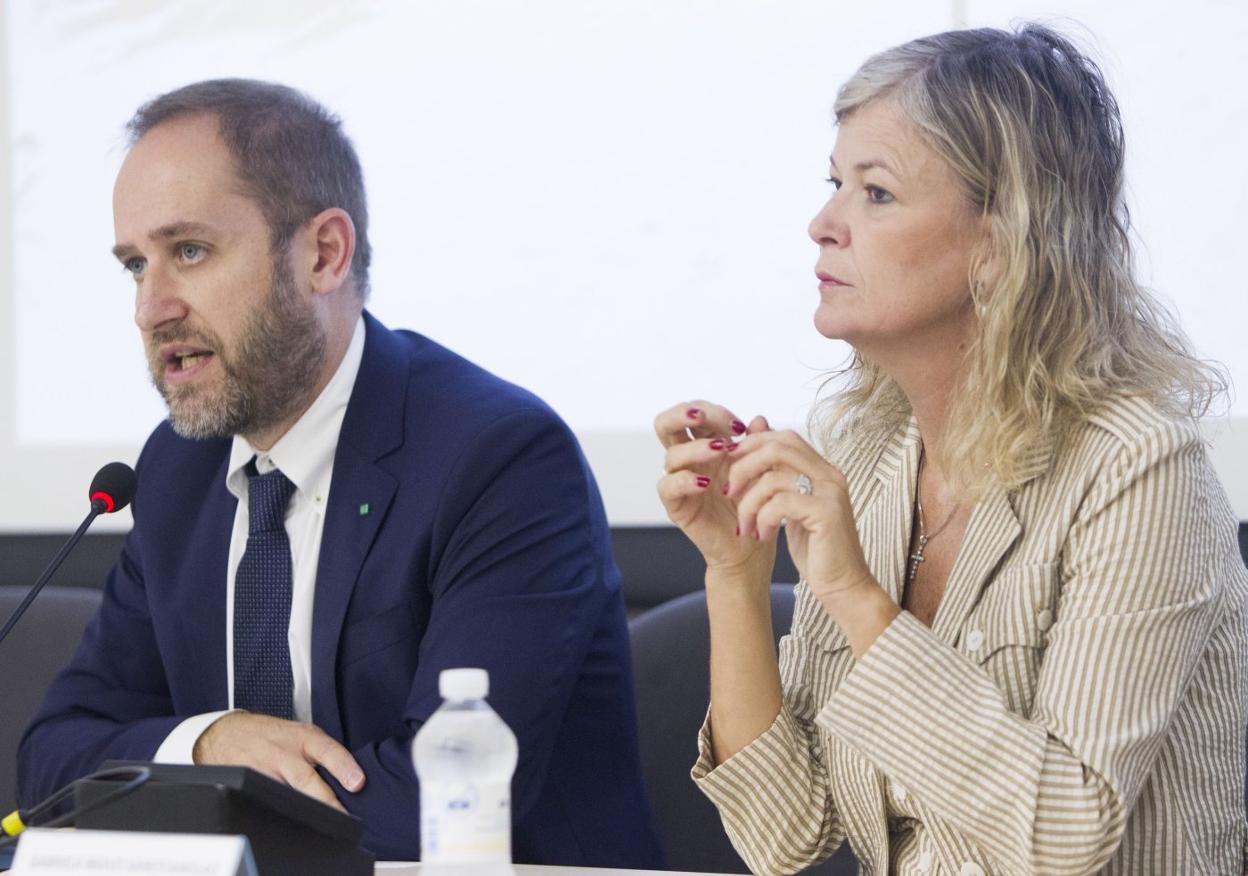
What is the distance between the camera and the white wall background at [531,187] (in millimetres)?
2668

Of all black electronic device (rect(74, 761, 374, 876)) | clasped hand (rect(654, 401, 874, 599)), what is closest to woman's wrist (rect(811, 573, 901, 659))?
clasped hand (rect(654, 401, 874, 599))

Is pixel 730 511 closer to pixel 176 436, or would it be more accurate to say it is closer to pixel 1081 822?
pixel 1081 822

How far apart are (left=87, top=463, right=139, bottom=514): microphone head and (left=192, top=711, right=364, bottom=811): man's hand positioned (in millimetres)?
290

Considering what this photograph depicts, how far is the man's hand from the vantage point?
1670 mm

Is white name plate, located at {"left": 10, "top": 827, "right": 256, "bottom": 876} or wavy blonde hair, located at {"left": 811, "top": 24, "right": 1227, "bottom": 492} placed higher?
wavy blonde hair, located at {"left": 811, "top": 24, "right": 1227, "bottom": 492}

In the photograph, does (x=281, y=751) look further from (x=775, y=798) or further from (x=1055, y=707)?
(x=1055, y=707)

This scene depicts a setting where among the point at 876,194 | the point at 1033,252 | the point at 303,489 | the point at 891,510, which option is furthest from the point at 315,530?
the point at 1033,252

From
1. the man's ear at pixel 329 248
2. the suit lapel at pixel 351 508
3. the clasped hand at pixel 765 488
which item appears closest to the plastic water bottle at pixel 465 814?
the clasped hand at pixel 765 488

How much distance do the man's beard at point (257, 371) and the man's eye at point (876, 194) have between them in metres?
0.84

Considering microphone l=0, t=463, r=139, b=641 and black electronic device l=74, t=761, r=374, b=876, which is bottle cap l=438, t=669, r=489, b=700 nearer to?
black electronic device l=74, t=761, r=374, b=876

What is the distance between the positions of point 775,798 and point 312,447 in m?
0.80

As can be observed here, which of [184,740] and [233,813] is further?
[184,740]

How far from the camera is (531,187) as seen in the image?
2.78m

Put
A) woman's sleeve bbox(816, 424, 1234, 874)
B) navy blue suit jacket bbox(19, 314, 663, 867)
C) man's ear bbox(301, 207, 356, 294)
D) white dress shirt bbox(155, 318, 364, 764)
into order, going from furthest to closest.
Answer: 1. man's ear bbox(301, 207, 356, 294)
2. white dress shirt bbox(155, 318, 364, 764)
3. navy blue suit jacket bbox(19, 314, 663, 867)
4. woman's sleeve bbox(816, 424, 1234, 874)
